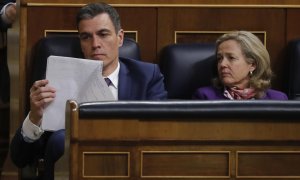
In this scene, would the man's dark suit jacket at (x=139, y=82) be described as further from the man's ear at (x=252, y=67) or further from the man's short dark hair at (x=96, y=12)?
the man's ear at (x=252, y=67)

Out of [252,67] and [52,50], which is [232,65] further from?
[52,50]

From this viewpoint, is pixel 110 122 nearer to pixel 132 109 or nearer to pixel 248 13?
pixel 132 109

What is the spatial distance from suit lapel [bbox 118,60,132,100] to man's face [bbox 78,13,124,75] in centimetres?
3

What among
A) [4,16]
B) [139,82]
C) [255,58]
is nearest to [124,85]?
[139,82]

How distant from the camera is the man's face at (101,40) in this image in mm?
2410

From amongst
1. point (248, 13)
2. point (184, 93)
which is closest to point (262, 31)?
point (248, 13)

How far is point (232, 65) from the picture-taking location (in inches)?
99.8

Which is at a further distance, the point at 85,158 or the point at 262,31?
the point at 262,31

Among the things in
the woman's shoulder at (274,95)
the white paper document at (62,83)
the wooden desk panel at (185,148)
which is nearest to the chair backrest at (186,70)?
the woman's shoulder at (274,95)

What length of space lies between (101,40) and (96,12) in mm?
89

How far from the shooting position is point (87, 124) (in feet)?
5.77

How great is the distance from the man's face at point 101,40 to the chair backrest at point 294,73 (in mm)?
597

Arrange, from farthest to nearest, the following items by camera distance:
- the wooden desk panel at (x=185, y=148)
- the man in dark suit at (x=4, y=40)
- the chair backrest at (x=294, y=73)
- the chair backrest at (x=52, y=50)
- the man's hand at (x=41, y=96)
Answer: the man in dark suit at (x=4, y=40) < the chair backrest at (x=294, y=73) < the chair backrest at (x=52, y=50) < the man's hand at (x=41, y=96) < the wooden desk panel at (x=185, y=148)

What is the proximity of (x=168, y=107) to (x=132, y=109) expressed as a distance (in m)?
0.08
